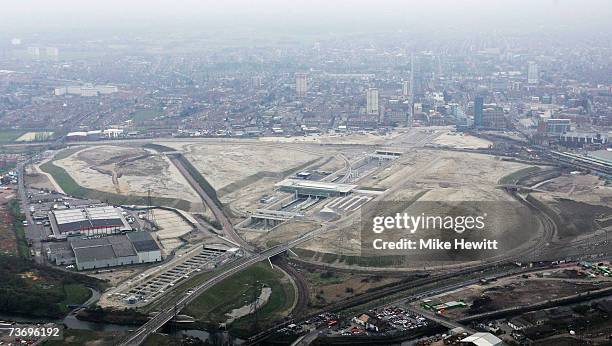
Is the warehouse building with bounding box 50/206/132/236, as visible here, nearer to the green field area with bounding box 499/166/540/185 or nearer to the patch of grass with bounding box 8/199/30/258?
the patch of grass with bounding box 8/199/30/258

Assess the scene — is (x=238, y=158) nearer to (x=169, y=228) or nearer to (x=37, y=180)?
(x=37, y=180)

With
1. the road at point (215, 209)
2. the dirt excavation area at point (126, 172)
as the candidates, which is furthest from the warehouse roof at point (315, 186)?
the dirt excavation area at point (126, 172)

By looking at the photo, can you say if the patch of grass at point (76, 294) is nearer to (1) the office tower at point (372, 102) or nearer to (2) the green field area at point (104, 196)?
(2) the green field area at point (104, 196)

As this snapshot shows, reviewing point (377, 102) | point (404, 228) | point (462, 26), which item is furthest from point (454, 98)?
point (462, 26)

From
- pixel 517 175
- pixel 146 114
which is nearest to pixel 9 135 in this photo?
pixel 146 114

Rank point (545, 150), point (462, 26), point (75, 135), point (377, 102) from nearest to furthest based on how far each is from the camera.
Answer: point (545, 150) → point (75, 135) → point (377, 102) → point (462, 26)

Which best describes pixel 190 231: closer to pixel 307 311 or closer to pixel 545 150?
pixel 307 311
